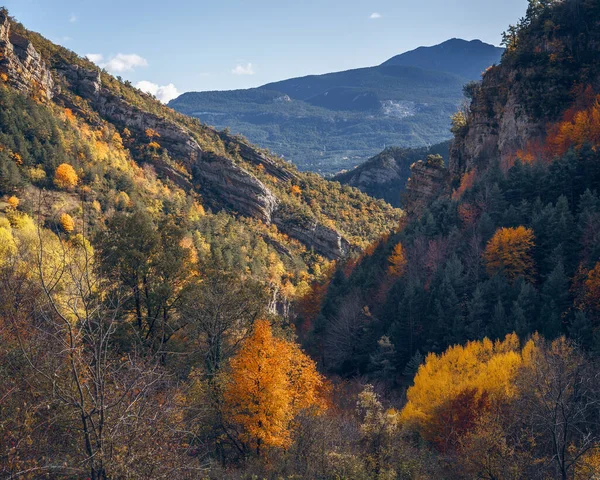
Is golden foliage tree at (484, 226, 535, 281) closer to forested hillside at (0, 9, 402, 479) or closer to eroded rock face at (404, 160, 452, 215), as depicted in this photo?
forested hillside at (0, 9, 402, 479)

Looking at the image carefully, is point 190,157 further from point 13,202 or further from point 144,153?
point 13,202

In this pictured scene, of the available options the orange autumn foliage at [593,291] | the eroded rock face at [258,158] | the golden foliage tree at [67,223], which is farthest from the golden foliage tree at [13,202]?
the eroded rock face at [258,158]

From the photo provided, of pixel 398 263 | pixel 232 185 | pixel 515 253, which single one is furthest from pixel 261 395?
pixel 232 185

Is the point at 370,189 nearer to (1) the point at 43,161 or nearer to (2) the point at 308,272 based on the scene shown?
(2) the point at 308,272

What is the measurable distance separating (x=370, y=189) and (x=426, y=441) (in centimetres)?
16329

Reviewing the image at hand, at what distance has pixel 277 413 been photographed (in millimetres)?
15812

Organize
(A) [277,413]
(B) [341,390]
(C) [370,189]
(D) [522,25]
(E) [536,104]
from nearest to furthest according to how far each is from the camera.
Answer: (A) [277,413] < (B) [341,390] < (E) [536,104] < (D) [522,25] < (C) [370,189]

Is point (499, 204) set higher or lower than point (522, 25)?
lower

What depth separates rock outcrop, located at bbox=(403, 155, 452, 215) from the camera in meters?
62.4

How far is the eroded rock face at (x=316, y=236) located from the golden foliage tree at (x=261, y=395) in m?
71.0

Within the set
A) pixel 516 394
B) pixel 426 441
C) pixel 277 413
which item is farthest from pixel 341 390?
pixel 277 413

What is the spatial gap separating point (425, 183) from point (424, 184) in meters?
0.19

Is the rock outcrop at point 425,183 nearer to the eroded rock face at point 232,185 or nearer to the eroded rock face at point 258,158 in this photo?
the eroded rock face at point 232,185

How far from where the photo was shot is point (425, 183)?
6397cm
